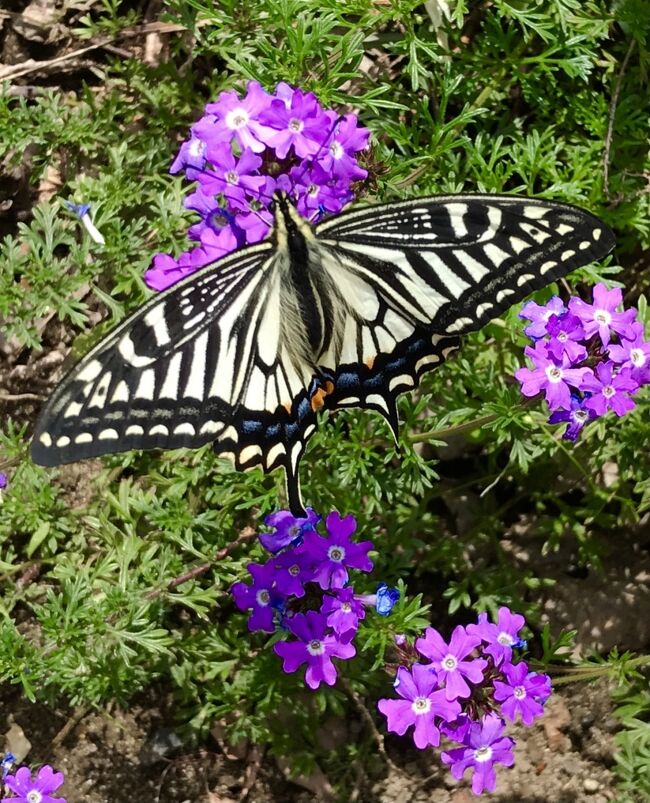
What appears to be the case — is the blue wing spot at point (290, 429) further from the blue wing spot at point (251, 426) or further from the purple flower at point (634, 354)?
the purple flower at point (634, 354)

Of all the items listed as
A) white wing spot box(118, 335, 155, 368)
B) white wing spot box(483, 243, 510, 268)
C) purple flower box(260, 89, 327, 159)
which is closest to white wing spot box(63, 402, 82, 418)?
white wing spot box(118, 335, 155, 368)

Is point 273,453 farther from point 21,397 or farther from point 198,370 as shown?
point 21,397

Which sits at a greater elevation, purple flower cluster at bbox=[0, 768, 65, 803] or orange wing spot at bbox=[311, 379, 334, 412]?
orange wing spot at bbox=[311, 379, 334, 412]

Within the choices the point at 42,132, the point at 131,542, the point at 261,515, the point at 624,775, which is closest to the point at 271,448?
the point at 261,515

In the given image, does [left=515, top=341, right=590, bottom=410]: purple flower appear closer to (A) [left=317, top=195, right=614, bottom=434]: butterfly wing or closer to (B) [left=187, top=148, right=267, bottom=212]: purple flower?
(A) [left=317, top=195, right=614, bottom=434]: butterfly wing

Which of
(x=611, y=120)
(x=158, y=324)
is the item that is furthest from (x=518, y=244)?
(x=611, y=120)

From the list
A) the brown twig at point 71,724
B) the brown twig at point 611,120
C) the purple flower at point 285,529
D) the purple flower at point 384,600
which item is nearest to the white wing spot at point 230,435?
the purple flower at point 285,529
